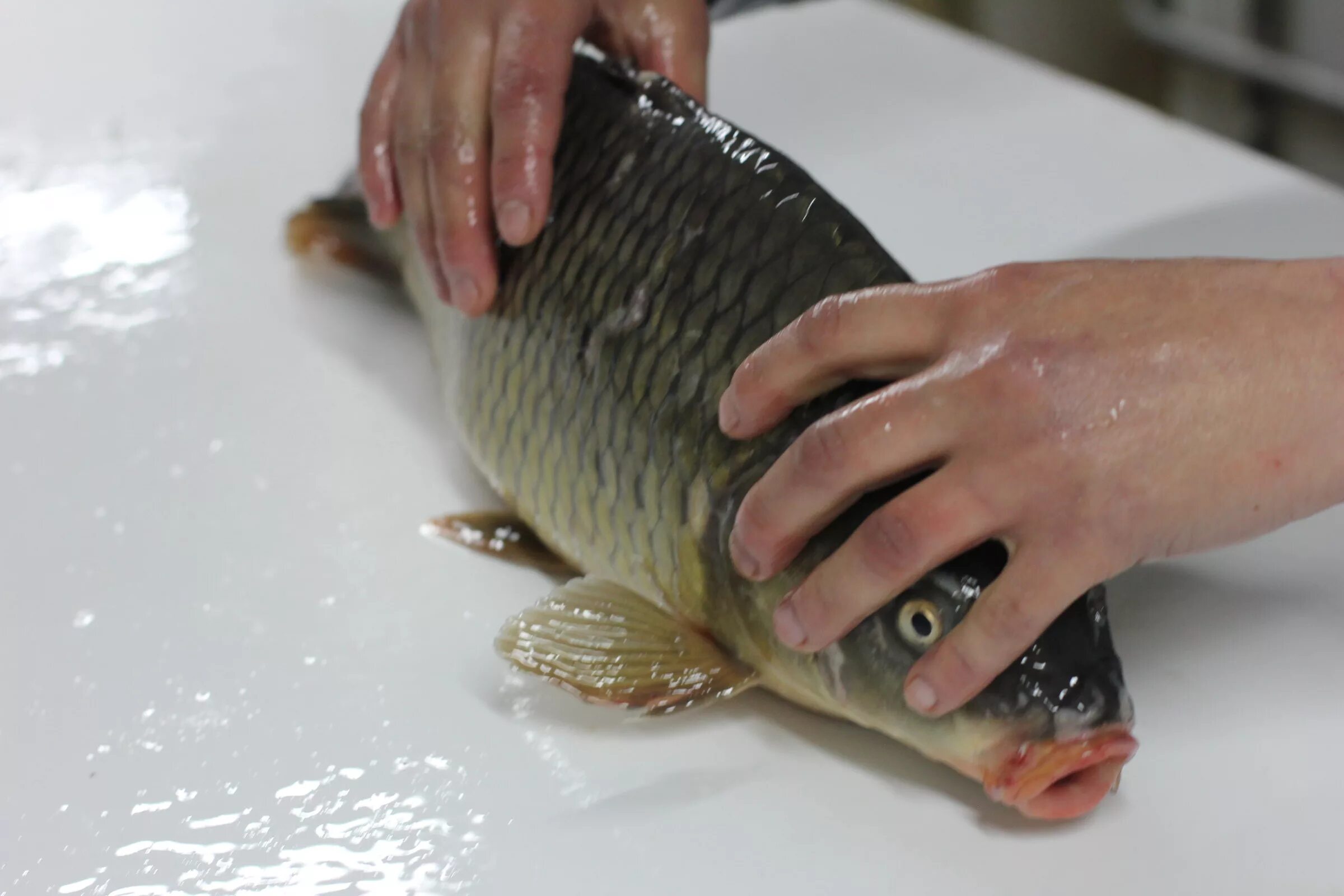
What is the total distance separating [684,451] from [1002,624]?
1.02ft

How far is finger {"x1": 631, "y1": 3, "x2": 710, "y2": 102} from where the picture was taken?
149cm

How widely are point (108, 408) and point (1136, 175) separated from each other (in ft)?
4.37

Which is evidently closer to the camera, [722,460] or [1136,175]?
[722,460]

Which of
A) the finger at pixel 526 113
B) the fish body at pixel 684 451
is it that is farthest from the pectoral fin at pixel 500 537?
the finger at pixel 526 113

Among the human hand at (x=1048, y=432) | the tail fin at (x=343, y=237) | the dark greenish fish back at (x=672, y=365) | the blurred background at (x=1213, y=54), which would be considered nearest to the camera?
the human hand at (x=1048, y=432)

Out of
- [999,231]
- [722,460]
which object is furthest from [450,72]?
[999,231]

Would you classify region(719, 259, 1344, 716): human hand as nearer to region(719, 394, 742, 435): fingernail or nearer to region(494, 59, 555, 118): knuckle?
region(719, 394, 742, 435): fingernail

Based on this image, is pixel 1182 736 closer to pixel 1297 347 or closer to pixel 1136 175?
pixel 1297 347

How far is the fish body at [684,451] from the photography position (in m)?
0.90

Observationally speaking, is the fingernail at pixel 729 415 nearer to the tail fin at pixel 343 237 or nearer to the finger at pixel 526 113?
the finger at pixel 526 113

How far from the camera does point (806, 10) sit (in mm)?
2240

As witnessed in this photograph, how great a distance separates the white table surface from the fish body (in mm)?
65

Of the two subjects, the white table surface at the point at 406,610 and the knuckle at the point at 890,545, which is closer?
the knuckle at the point at 890,545

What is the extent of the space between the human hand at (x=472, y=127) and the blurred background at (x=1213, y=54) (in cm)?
173
